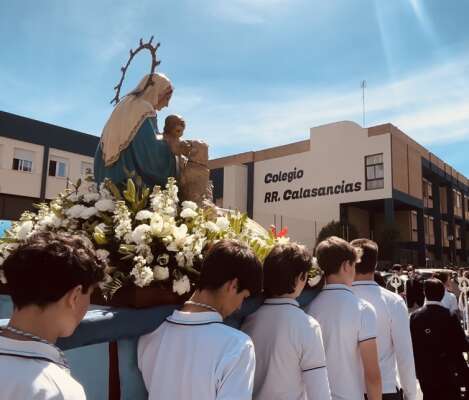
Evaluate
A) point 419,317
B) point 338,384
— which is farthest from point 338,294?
point 419,317

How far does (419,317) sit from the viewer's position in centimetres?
438

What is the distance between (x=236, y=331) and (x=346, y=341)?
96 centimetres

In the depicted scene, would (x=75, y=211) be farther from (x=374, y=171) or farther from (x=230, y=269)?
(x=374, y=171)

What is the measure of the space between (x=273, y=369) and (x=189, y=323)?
57 centimetres

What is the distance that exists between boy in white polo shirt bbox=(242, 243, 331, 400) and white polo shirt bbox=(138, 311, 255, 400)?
0.44m

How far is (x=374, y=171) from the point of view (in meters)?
27.9

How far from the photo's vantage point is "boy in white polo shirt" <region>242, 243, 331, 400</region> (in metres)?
2.01

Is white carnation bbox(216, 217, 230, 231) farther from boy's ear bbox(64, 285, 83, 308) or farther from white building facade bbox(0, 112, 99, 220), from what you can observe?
white building facade bbox(0, 112, 99, 220)

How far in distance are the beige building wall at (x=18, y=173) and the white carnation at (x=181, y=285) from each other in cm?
2294

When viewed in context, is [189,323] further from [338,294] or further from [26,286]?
[338,294]

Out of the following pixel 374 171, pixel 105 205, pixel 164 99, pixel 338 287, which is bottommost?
pixel 338 287

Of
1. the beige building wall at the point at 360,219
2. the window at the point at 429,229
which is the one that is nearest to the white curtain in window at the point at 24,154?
the beige building wall at the point at 360,219

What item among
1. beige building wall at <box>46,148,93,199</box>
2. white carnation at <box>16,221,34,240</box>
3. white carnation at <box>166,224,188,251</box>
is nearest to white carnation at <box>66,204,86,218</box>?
white carnation at <box>16,221,34,240</box>

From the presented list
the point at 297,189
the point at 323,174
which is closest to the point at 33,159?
the point at 297,189
